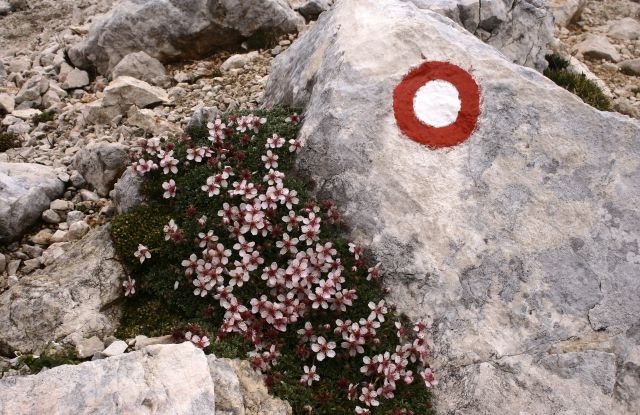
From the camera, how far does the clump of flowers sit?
6402mm

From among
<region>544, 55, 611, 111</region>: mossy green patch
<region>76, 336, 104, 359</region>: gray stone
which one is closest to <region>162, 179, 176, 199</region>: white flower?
<region>76, 336, 104, 359</region>: gray stone

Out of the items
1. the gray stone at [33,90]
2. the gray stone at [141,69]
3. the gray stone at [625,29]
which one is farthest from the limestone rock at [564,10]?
the gray stone at [33,90]

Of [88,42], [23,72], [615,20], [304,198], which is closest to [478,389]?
[304,198]

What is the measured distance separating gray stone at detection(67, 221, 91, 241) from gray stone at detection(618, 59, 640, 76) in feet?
43.4

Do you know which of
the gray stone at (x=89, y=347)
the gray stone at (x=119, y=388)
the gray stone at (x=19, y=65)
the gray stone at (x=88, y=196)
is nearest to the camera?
the gray stone at (x=119, y=388)

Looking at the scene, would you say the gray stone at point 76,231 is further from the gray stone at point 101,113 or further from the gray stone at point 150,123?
the gray stone at point 101,113

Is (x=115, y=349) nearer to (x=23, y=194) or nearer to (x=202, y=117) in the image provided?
(x=23, y=194)

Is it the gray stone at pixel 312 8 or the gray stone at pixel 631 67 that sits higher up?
the gray stone at pixel 312 8

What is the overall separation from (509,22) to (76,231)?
30.0 ft

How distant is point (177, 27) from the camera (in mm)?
12492

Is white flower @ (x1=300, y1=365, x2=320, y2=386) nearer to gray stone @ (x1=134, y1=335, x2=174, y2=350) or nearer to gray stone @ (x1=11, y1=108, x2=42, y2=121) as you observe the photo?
gray stone @ (x1=134, y1=335, x2=174, y2=350)

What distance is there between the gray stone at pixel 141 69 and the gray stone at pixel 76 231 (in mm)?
4695

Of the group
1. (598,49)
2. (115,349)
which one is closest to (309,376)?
(115,349)

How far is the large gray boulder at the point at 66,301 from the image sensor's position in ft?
21.8
